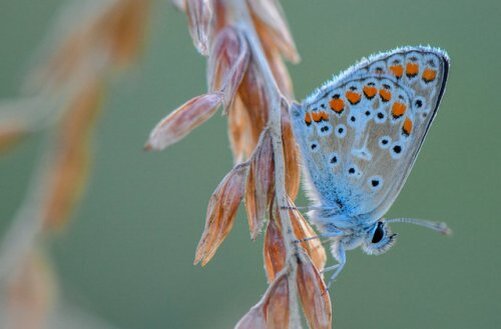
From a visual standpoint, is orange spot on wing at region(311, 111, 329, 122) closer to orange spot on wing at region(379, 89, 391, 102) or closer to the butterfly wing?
the butterfly wing

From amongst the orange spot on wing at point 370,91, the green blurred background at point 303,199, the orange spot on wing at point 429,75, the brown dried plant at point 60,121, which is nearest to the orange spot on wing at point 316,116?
the orange spot on wing at point 370,91

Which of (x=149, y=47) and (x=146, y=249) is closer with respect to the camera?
(x=149, y=47)

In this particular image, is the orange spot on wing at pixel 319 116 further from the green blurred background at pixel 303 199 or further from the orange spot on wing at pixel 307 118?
the green blurred background at pixel 303 199

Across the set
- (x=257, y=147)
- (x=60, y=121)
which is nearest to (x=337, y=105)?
(x=257, y=147)

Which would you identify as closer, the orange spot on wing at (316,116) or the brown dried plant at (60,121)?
the brown dried plant at (60,121)

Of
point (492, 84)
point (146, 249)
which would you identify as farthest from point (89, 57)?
point (146, 249)

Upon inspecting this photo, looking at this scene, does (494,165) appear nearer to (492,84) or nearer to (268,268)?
(492,84)

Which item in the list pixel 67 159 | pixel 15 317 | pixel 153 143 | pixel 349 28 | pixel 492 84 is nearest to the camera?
pixel 153 143
